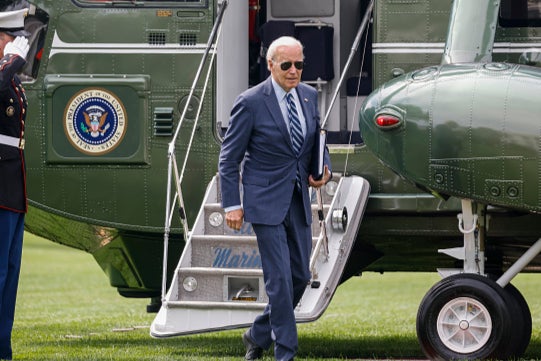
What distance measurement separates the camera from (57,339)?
11430 mm

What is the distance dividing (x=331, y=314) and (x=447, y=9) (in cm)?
655

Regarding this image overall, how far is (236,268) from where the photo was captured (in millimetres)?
9398

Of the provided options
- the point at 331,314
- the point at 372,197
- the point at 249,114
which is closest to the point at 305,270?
the point at 249,114

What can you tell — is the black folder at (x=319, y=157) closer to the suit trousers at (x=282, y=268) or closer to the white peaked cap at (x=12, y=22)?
the suit trousers at (x=282, y=268)

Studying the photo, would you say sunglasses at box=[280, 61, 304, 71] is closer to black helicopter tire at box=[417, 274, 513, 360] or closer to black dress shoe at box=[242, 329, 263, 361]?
black dress shoe at box=[242, 329, 263, 361]

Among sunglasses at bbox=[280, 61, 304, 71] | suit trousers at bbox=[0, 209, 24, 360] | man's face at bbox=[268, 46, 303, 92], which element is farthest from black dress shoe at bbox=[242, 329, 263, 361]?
sunglasses at bbox=[280, 61, 304, 71]

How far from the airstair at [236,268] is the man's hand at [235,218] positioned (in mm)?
1015

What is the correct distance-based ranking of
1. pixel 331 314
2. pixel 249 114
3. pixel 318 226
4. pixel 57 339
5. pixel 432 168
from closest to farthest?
1. pixel 249 114
2. pixel 432 168
3. pixel 318 226
4. pixel 57 339
5. pixel 331 314

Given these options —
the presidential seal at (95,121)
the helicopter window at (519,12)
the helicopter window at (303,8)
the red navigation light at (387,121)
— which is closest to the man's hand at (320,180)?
the red navigation light at (387,121)

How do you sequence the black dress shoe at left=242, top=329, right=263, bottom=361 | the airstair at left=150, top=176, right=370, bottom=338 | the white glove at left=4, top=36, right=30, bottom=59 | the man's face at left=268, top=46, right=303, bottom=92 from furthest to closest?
the airstair at left=150, top=176, right=370, bottom=338 < the white glove at left=4, top=36, right=30, bottom=59 < the black dress shoe at left=242, top=329, right=263, bottom=361 < the man's face at left=268, top=46, right=303, bottom=92

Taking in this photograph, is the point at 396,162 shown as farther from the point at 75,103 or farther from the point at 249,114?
the point at 75,103

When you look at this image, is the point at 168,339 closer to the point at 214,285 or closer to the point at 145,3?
the point at 214,285

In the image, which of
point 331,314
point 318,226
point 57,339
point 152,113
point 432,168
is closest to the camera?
point 432,168

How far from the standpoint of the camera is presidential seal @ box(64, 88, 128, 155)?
1045 centimetres
